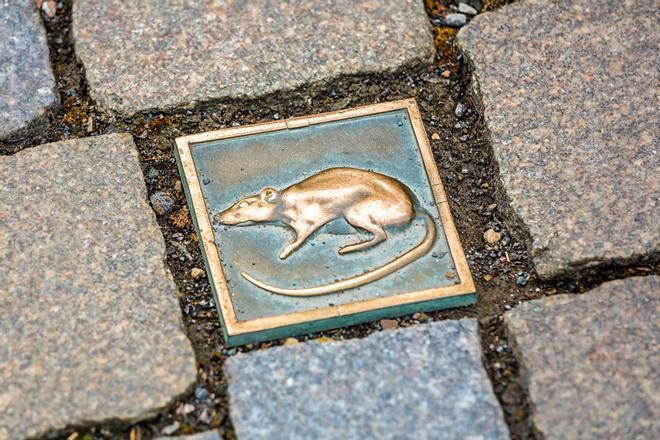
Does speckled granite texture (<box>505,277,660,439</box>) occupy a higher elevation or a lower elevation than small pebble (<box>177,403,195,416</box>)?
lower

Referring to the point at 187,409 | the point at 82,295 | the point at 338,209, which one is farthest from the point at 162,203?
the point at 187,409

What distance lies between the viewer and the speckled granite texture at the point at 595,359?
1.87 metres

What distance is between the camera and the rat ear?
7.09ft

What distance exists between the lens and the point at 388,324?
6.78 ft

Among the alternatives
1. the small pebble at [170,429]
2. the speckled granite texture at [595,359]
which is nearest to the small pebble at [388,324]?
the speckled granite texture at [595,359]

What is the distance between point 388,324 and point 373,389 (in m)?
0.18

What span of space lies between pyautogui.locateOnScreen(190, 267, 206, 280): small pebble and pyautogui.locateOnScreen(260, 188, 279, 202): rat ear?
0.22m

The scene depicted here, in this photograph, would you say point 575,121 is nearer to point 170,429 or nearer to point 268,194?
point 268,194

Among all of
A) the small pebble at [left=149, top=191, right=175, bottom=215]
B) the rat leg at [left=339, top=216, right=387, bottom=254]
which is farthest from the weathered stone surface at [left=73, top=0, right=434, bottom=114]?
the rat leg at [left=339, top=216, right=387, bottom=254]

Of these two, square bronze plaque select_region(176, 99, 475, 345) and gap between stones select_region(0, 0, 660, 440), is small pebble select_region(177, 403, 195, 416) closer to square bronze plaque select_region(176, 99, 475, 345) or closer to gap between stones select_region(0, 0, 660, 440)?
gap between stones select_region(0, 0, 660, 440)

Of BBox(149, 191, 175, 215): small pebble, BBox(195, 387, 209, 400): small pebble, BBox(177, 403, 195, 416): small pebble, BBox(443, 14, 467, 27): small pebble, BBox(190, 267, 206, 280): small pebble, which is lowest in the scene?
BBox(177, 403, 195, 416): small pebble

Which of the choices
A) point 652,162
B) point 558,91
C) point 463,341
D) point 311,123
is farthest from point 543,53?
point 463,341

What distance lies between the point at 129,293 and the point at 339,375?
0.50 meters

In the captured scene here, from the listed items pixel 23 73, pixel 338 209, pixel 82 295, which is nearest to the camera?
pixel 82 295
